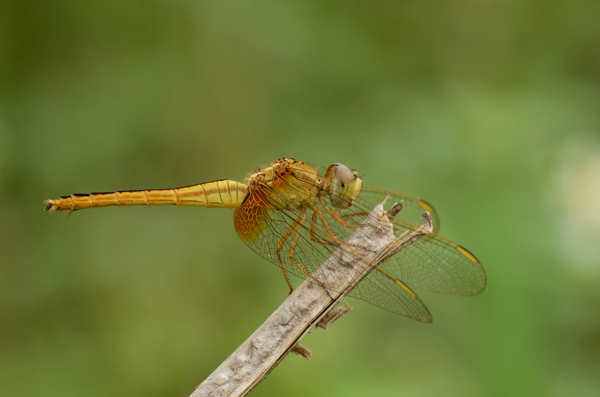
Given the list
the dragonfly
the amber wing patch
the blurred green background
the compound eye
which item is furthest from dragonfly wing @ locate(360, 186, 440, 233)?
the amber wing patch

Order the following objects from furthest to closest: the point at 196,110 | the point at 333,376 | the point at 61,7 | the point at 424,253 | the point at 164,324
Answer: the point at 196,110 → the point at 61,7 → the point at 164,324 → the point at 333,376 → the point at 424,253

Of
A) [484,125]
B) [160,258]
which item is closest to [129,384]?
[160,258]

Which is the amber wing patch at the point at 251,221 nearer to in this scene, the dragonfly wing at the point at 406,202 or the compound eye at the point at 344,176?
the compound eye at the point at 344,176

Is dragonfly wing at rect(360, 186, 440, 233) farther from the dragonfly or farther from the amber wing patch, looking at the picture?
the amber wing patch

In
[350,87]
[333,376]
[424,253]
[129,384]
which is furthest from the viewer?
[350,87]

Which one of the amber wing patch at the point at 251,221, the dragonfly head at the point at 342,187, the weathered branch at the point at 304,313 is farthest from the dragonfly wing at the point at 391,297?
the amber wing patch at the point at 251,221

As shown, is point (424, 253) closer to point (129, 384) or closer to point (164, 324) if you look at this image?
point (164, 324)
